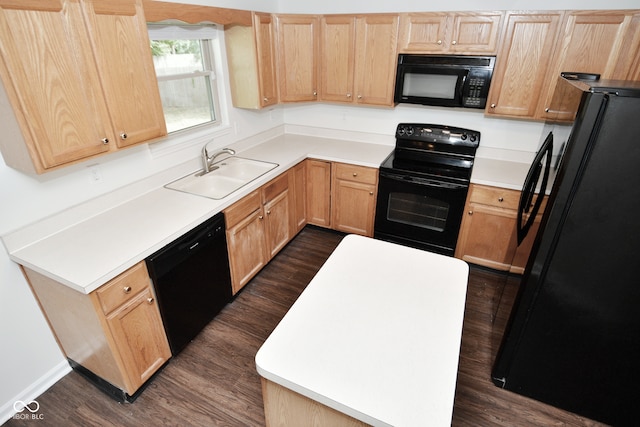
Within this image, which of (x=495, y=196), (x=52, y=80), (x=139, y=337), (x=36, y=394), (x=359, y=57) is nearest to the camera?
(x=52, y=80)

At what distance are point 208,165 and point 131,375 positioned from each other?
154 centimetres

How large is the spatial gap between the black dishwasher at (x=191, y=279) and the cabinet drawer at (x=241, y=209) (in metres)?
0.07

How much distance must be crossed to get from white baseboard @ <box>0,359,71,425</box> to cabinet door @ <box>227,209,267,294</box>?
115 cm

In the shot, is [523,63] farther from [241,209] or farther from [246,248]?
[246,248]

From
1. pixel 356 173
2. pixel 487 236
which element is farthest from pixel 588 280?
pixel 356 173

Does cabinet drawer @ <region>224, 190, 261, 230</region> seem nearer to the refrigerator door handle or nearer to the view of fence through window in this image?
the view of fence through window

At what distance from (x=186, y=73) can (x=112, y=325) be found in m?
1.85

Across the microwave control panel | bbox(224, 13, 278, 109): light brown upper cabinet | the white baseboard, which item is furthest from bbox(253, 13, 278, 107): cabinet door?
the white baseboard

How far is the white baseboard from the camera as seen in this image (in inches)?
74.4

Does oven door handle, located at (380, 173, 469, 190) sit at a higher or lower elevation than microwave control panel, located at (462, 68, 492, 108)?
lower

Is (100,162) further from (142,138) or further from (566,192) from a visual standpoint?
(566,192)

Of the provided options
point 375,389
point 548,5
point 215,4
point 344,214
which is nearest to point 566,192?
point 375,389

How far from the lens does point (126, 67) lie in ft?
5.91

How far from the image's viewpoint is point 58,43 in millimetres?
1502
